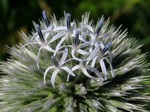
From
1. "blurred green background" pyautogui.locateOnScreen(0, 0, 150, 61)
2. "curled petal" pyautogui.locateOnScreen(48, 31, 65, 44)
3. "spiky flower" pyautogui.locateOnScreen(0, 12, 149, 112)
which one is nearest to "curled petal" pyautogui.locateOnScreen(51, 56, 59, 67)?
"spiky flower" pyautogui.locateOnScreen(0, 12, 149, 112)

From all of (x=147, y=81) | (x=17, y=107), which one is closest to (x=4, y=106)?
(x=17, y=107)

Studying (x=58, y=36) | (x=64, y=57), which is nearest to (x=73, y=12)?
(x=58, y=36)

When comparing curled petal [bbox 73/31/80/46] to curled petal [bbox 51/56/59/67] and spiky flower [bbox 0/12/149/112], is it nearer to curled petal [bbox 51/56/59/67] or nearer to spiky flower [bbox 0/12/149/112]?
spiky flower [bbox 0/12/149/112]

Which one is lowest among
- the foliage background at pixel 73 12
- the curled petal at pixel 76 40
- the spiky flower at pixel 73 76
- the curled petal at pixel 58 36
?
the spiky flower at pixel 73 76

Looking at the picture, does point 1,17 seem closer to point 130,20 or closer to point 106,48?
point 130,20

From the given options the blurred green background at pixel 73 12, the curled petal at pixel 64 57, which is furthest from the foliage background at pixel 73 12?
the curled petal at pixel 64 57

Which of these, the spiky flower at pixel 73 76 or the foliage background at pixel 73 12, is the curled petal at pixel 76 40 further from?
the foliage background at pixel 73 12
